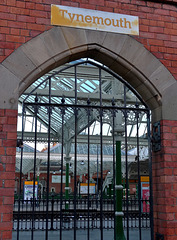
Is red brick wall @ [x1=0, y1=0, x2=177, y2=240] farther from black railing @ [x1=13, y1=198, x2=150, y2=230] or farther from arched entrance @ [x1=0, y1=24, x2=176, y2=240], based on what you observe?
black railing @ [x1=13, y1=198, x2=150, y2=230]

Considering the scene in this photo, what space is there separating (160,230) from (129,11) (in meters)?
3.29

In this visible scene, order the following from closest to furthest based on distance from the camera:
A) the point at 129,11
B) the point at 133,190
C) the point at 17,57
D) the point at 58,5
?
1. the point at 17,57
2. the point at 58,5
3. the point at 129,11
4. the point at 133,190

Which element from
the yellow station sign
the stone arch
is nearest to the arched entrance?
the stone arch

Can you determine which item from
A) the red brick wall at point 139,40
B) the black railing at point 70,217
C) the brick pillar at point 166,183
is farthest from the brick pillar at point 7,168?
the black railing at point 70,217

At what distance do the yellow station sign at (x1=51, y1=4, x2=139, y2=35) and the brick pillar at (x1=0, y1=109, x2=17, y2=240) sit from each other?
5.05 feet

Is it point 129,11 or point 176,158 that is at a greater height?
point 129,11

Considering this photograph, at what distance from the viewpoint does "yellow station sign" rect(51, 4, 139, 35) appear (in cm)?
444

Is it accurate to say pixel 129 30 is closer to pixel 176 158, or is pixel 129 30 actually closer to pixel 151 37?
pixel 151 37

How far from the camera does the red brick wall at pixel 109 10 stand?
4.23m

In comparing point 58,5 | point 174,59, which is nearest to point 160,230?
point 174,59

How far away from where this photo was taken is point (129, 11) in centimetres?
475

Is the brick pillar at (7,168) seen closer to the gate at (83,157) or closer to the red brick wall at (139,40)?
the red brick wall at (139,40)

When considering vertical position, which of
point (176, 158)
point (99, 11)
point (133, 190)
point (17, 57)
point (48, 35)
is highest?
point (99, 11)

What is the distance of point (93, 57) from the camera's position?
4770mm
